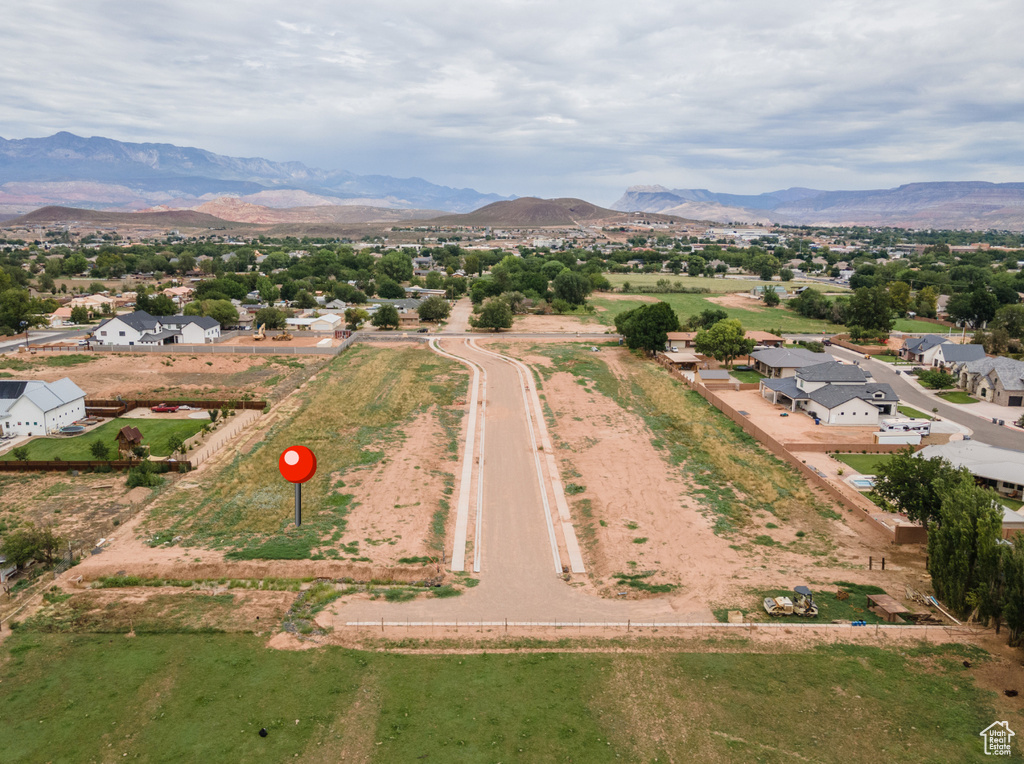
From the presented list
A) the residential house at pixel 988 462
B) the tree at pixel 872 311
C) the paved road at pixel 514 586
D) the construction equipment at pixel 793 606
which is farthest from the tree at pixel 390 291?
the construction equipment at pixel 793 606

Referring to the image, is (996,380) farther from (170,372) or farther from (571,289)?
(170,372)

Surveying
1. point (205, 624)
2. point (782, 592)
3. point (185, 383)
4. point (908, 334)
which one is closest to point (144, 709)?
point (205, 624)

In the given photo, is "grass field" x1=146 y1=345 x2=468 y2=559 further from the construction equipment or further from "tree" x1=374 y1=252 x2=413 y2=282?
"tree" x1=374 y1=252 x2=413 y2=282

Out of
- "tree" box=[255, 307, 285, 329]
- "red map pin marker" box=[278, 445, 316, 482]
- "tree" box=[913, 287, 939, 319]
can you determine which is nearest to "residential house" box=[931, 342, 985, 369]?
"tree" box=[913, 287, 939, 319]

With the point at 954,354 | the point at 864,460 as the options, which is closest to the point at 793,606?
the point at 864,460

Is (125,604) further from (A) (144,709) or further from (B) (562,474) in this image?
(B) (562,474)

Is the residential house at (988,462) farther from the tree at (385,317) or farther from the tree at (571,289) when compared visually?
the tree at (571,289)
